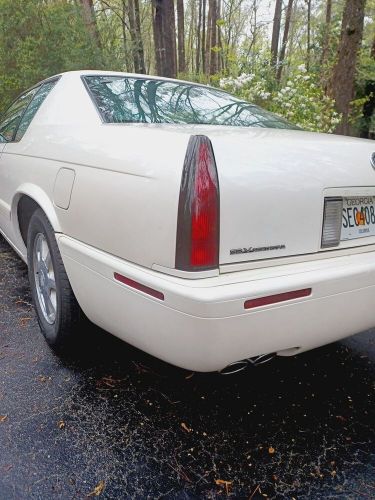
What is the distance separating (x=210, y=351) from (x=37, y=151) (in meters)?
1.64

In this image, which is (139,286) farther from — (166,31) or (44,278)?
(166,31)

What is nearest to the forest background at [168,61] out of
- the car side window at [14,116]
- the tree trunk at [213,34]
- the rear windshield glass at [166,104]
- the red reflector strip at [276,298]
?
the rear windshield glass at [166,104]

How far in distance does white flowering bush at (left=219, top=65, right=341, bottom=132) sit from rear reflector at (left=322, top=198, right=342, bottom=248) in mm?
4358

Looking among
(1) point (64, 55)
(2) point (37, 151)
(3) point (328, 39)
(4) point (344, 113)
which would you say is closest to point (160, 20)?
(1) point (64, 55)

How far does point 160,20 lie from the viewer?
9289mm

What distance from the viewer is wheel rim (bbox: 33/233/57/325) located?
2344 mm

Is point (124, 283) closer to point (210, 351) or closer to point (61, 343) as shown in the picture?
point (210, 351)

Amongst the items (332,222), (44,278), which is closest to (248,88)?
(44,278)

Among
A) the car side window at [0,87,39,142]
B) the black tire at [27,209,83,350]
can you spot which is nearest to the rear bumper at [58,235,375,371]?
the black tire at [27,209,83,350]

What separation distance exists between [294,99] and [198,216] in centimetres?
518

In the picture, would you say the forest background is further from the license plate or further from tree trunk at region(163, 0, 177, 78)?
the license plate

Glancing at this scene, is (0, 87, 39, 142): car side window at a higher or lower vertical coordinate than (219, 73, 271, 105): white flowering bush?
lower

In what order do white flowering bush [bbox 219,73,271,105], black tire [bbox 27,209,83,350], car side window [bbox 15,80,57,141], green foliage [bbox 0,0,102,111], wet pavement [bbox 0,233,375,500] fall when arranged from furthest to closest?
green foliage [bbox 0,0,102,111], white flowering bush [bbox 219,73,271,105], car side window [bbox 15,80,57,141], black tire [bbox 27,209,83,350], wet pavement [bbox 0,233,375,500]

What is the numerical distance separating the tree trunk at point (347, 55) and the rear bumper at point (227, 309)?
7156mm
